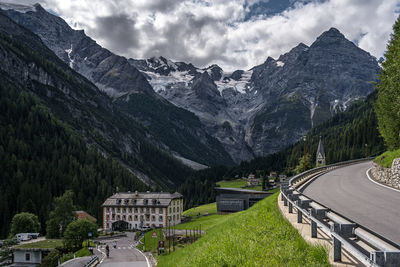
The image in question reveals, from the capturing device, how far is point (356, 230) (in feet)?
23.8

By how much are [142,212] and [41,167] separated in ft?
211

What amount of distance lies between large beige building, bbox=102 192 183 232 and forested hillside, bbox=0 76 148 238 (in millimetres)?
16875

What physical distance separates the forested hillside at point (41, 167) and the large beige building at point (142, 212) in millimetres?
16875

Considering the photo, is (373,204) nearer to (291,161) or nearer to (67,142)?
(291,161)

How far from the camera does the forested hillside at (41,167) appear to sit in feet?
397

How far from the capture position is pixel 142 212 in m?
109

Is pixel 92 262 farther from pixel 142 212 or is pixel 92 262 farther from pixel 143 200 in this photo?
pixel 143 200

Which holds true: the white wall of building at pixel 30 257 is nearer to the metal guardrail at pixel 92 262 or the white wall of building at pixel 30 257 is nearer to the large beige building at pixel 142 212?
the metal guardrail at pixel 92 262

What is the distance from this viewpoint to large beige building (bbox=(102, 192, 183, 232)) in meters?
107

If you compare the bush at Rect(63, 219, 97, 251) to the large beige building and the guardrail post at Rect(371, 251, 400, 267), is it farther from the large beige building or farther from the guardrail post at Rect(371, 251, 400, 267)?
the guardrail post at Rect(371, 251, 400, 267)

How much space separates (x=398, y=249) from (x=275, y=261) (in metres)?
3.08

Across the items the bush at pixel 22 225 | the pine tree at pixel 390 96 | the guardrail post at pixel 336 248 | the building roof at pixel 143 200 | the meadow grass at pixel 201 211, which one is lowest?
the meadow grass at pixel 201 211

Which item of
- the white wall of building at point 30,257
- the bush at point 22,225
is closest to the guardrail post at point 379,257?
the white wall of building at point 30,257

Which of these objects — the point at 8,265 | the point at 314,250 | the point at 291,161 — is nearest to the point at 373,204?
the point at 314,250
